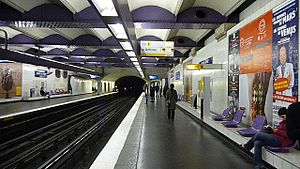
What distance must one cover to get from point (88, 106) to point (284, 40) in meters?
18.6

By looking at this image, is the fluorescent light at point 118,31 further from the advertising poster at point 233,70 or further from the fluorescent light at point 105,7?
the advertising poster at point 233,70

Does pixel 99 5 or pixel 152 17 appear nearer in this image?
pixel 99 5

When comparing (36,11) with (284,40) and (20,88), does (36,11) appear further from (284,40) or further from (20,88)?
(20,88)

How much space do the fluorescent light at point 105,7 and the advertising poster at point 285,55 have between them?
3.24 meters

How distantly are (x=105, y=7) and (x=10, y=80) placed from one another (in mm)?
13280

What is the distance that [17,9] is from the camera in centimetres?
757

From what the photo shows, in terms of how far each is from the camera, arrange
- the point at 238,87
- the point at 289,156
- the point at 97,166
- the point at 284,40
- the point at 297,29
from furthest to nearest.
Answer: the point at 238,87 < the point at 284,40 < the point at 297,29 < the point at 289,156 < the point at 97,166

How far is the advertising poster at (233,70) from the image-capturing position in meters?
7.52

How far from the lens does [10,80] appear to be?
15820 millimetres

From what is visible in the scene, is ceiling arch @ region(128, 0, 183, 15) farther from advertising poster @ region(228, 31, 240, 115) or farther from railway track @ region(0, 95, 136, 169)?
railway track @ region(0, 95, 136, 169)

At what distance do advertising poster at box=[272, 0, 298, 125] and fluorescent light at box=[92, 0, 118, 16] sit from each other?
3243 mm

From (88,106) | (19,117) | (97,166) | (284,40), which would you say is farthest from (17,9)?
(88,106)

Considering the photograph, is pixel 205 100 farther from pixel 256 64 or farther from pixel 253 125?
pixel 253 125

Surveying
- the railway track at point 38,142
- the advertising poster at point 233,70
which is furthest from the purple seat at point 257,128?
the railway track at point 38,142
